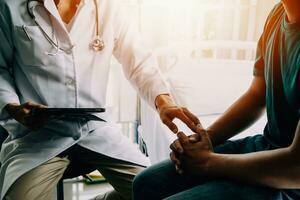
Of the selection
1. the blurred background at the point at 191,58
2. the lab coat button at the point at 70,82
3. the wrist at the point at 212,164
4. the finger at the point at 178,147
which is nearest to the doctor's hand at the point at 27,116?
the lab coat button at the point at 70,82

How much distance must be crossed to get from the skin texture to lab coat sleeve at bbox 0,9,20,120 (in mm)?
576

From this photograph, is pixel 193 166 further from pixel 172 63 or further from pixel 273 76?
pixel 172 63

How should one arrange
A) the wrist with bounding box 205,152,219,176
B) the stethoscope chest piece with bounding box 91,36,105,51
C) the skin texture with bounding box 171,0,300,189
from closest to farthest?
the skin texture with bounding box 171,0,300,189, the wrist with bounding box 205,152,219,176, the stethoscope chest piece with bounding box 91,36,105,51

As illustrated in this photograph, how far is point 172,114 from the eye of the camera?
115cm

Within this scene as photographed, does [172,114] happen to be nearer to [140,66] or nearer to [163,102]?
[163,102]

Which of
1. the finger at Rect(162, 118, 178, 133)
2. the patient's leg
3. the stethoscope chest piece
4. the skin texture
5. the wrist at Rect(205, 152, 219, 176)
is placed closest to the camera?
the skin texture

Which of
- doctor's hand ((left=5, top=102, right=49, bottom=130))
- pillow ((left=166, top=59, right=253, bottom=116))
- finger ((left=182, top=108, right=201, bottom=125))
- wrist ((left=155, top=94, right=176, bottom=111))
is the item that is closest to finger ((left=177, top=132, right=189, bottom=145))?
finger ((left=182, top=108, right=201, bottom=125))

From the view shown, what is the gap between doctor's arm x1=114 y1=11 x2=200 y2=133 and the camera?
1.27 m

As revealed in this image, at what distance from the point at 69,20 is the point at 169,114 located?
0.50 m

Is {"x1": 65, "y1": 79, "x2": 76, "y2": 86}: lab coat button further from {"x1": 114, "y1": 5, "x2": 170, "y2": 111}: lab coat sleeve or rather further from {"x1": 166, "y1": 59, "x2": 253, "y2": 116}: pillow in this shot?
{"x1": 166, "y1": 59, "x2": 253, "y2": 116}: pillow

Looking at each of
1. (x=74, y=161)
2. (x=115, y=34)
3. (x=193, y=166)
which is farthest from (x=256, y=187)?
(x=115, y=34)

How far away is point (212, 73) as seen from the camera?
6.48 feet

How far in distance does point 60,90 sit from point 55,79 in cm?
4

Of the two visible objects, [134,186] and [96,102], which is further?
[96,102]
